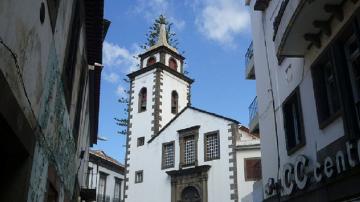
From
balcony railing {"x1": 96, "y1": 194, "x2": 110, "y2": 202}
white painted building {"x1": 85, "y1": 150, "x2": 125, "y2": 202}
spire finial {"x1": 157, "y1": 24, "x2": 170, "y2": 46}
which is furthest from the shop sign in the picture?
spire finial {"x1": 157, "y1": 24, "x2": 170, "y2": 46}

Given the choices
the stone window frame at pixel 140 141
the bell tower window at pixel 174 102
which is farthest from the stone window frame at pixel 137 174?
the bell tower window at pixel 174 102

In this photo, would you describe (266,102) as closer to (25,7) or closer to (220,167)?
(25,7)

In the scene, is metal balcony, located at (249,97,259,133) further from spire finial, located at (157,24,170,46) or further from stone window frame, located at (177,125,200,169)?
spire finial, located at (157,24,170,46)

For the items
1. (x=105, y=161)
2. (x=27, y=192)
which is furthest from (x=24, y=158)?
(x=105, y=161)

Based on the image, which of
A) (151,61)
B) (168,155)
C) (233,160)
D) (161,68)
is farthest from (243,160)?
(151,61)

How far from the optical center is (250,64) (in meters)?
18.2

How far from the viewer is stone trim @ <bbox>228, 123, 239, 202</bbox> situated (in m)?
29.0

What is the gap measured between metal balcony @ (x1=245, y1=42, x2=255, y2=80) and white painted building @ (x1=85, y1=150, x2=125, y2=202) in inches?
800

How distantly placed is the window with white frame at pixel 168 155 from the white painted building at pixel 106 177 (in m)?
5.77

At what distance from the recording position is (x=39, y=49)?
19.6ft

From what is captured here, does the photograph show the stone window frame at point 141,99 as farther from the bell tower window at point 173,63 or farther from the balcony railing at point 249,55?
the balcony railing at point 249,55

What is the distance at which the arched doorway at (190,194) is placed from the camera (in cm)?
3142

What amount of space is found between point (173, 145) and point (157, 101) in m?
4.72

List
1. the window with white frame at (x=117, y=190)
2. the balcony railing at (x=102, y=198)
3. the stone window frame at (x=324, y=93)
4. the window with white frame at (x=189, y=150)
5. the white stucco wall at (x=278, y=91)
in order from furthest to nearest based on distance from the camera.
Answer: the window with white frame at (x=117, y=190)
the balcony railing at (x=102, y=198)
the window with white frame at (x=189, y=150)
the white stucco wall at (x=278, y=91)
the stone window frame at (x=324, y=93)
